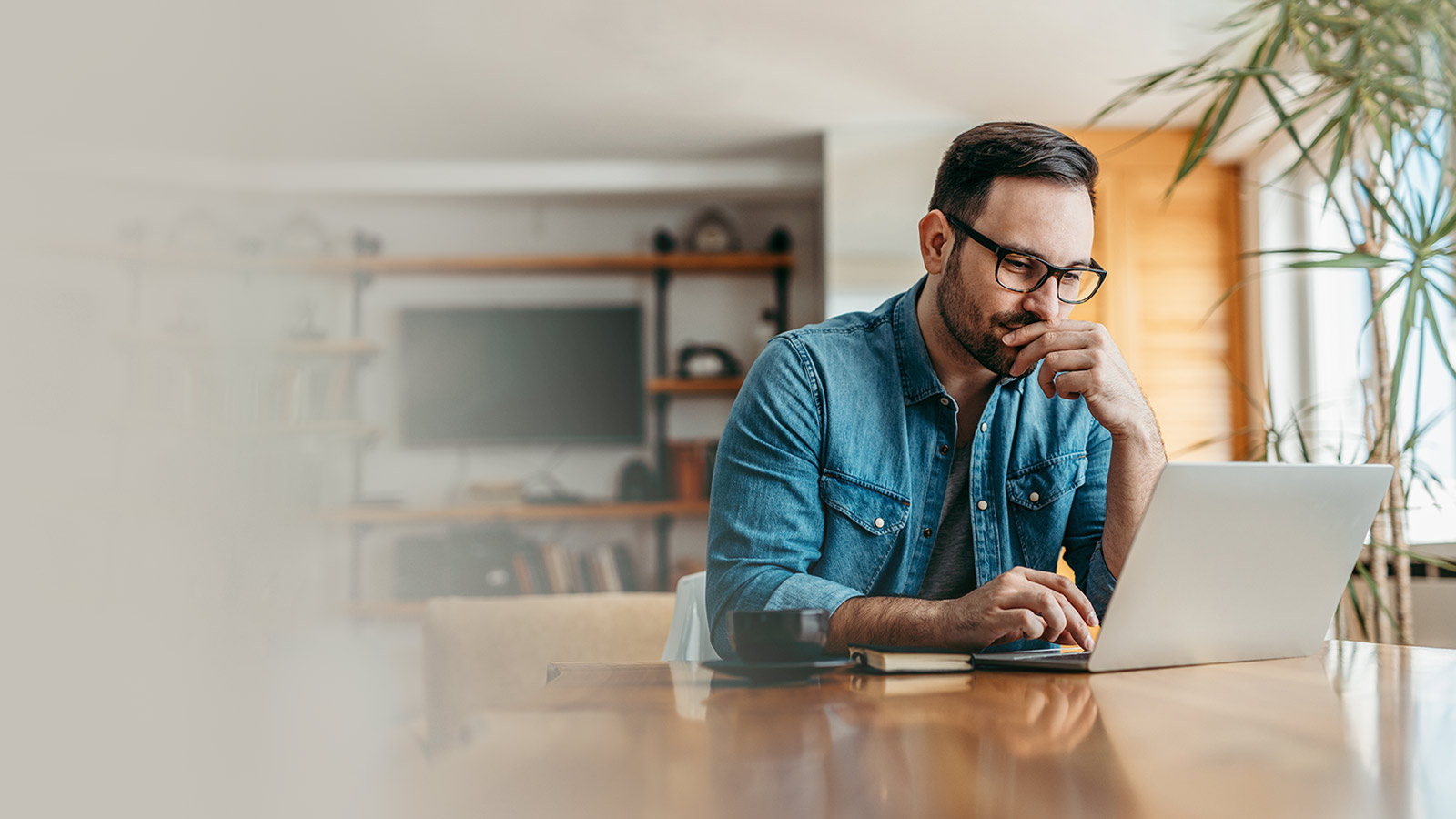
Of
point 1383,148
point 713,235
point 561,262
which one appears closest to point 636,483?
point 561,262

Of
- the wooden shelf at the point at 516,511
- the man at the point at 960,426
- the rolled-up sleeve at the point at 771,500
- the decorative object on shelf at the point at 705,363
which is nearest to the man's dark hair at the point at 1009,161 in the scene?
the man at the point at 960,426

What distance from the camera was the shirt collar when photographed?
1.25 metres

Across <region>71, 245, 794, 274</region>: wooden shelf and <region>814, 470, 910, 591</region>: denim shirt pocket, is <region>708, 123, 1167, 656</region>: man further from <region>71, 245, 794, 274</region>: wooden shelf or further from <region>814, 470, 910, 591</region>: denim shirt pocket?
<region>71, 245, 794, 274</region>: wooden shelf

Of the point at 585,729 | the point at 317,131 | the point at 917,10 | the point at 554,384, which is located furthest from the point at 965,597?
the point at 554,384

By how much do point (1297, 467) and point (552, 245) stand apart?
4248 mm

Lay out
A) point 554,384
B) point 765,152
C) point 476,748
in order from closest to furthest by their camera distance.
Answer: point 476,748, point 765,152, point 554,384

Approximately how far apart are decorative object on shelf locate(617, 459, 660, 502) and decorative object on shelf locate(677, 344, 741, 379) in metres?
0.46

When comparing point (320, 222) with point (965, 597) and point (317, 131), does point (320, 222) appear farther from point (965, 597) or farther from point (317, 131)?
point (965, 597)

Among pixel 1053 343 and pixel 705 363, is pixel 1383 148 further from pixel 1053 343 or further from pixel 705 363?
pixel 705 363

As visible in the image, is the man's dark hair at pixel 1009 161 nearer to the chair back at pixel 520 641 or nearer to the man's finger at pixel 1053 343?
the man's finger at pixel 1053 343

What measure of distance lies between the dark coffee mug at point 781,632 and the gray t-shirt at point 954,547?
495 mm

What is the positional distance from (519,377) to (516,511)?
25.8 inches

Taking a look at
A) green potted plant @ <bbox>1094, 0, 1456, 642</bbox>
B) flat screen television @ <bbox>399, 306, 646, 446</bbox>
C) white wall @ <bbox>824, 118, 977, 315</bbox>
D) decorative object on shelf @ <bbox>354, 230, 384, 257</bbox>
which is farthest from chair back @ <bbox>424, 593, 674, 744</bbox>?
decorative object on shelf @ <bbox>354, 230, 384, 257</bbox>

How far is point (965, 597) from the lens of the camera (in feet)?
2.95
